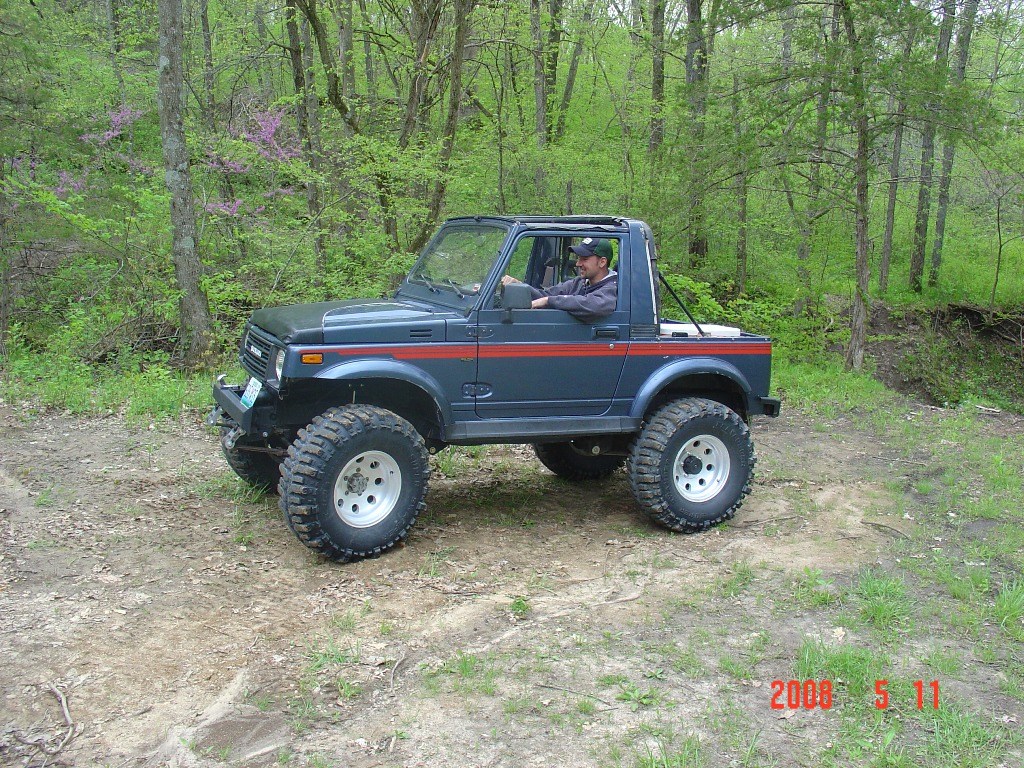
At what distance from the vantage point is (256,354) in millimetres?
5312

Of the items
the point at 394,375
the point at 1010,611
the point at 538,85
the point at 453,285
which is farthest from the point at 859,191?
the point at 394,375

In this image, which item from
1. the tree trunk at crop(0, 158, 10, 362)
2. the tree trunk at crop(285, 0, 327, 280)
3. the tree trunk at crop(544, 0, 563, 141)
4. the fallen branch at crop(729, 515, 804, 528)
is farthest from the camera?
the tree trunk at crop(544, 0, 563, 141)

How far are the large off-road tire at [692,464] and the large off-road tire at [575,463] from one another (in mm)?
1029

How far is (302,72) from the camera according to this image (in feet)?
45.2

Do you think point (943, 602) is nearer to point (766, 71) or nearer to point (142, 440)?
point (142, 440)

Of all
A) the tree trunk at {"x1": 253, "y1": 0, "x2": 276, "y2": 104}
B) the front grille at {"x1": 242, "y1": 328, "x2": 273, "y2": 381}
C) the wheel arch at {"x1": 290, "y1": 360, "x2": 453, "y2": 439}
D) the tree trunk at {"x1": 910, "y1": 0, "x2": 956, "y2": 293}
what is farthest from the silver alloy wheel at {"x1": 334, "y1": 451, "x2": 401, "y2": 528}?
the tree trunk at {"x1": 910, "y1": 0, "x2": 956, "y2": 293}

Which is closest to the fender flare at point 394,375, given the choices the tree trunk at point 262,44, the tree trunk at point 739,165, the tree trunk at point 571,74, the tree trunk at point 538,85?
the tree trunk at point 739,165

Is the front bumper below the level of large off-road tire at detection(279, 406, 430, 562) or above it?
above

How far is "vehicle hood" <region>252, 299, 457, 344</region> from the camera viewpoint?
16.0 ft

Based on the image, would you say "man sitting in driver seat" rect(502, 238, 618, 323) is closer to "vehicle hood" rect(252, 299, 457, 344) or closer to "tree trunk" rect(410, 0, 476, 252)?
"vehicle hood" rect(252, 299, 457, 344)

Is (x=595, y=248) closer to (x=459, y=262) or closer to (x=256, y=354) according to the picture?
(x=459, y=262)

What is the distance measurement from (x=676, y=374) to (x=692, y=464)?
2.26 ft

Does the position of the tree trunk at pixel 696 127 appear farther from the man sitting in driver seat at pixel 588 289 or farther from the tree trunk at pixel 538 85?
the man sitting in driver seat at pixel 588 289

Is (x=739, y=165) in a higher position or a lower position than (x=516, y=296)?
higher
